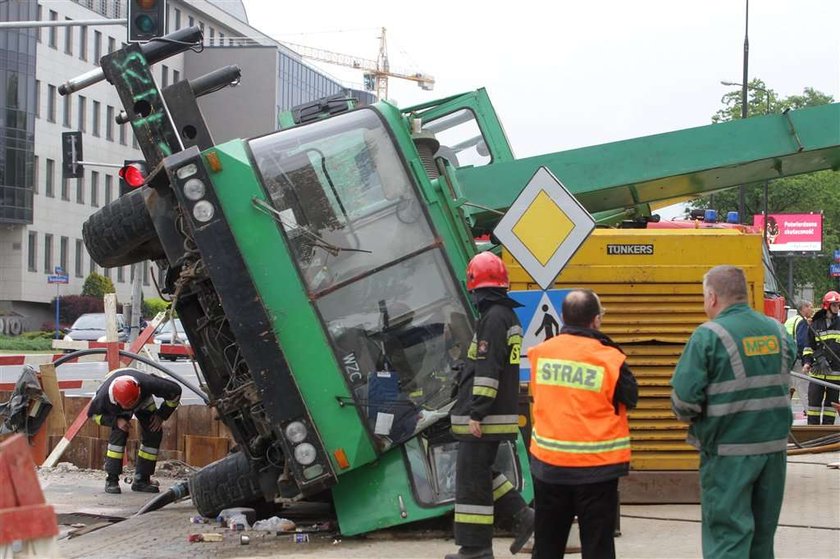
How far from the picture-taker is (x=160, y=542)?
8680 mm

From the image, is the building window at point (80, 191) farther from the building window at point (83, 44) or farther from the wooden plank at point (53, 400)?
the wooden plank at point (53, 400)

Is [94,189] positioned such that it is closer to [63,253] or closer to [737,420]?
[63,253]

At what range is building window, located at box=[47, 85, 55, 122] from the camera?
63.2m

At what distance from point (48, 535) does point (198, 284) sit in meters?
3.68

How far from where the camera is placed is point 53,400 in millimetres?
13625

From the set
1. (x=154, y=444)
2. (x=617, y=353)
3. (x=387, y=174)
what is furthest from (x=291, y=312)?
(x=154, y=444)

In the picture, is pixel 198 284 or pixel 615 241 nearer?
pixel 198 284

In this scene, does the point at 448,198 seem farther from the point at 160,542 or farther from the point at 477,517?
the point at 160,542

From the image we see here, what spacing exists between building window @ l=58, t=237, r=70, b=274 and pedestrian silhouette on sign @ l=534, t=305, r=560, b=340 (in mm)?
59824

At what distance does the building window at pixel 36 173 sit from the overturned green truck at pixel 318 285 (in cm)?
5595

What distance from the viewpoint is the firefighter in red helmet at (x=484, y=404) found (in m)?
7.19

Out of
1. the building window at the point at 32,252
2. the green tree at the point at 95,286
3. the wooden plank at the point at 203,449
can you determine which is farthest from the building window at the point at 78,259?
the wooden plank at the point at 203,449

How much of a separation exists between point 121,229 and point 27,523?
4.13 metres

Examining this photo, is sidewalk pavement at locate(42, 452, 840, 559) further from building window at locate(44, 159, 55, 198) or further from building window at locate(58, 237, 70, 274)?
building window at locate(58, 237, 70, 274)
